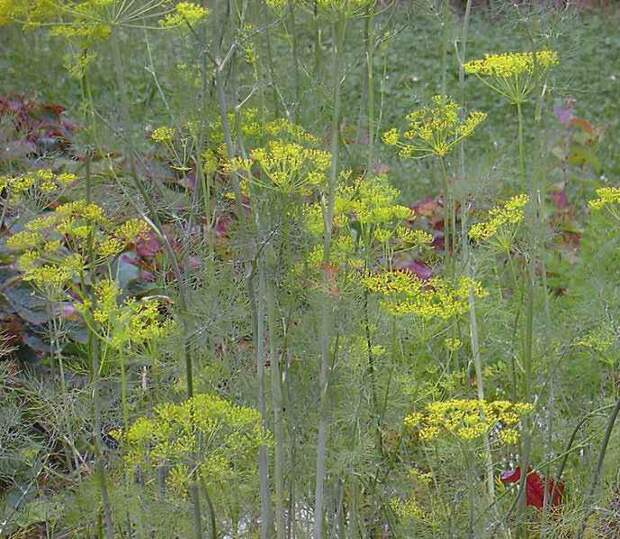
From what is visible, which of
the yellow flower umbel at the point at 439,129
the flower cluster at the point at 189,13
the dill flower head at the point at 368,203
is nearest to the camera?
the flower cluster at the point at 189,13

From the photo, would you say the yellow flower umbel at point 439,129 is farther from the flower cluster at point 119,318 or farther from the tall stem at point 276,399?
the flower cluster at point 119,318

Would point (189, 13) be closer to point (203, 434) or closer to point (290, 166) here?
point (290, 166)

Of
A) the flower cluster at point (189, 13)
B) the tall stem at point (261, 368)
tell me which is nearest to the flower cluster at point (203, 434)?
the tall stem at point (261, 368)

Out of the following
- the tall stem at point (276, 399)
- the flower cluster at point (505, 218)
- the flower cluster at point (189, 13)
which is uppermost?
the flower cluster at point (189, 13)

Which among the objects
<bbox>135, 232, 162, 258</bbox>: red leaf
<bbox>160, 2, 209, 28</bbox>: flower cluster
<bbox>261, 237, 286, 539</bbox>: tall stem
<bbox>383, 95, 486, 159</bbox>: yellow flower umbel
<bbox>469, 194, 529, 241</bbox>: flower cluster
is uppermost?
<bbox>160, 2, 209, 28</bbox>: flower cluster

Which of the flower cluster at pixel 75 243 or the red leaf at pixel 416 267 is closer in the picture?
the flower cluster at pixel 75 243

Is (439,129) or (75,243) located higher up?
(439,129)

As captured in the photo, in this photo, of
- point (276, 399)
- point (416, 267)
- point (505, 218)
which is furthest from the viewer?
point (416, 267)

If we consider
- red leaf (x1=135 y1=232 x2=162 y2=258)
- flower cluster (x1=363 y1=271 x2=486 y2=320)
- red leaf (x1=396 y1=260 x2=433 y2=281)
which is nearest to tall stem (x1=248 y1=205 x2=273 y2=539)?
flower cluster (x1=363 y1=271 x2=486 y2=320)

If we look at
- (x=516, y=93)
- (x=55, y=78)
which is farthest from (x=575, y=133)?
(x=516, y=93)

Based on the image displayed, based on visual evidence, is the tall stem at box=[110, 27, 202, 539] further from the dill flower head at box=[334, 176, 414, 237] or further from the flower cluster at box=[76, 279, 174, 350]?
the dill flower head at box=[334, 176, 414, 237]

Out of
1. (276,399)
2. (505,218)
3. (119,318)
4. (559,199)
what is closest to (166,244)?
(119,318)

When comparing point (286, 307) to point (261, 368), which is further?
point (286, 307)

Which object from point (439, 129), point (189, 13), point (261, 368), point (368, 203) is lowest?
point (261, 368)
